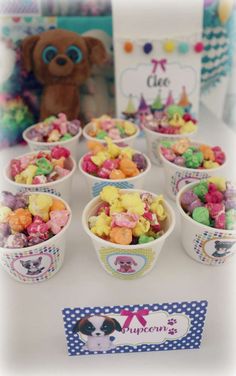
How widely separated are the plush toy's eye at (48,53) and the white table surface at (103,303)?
0.54 m

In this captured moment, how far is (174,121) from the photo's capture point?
3.41 ft

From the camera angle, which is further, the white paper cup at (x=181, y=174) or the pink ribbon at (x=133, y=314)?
the white paper cup at (x=181, y=174)

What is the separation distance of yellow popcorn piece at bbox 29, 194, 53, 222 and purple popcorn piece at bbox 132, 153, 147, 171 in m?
0.25

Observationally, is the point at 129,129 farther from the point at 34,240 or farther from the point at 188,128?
the point at 34,240

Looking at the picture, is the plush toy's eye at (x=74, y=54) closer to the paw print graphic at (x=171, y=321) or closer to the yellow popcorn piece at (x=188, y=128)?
the yellow popcorn piece at (x=188, y=128)

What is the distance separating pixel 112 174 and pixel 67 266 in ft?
0.71

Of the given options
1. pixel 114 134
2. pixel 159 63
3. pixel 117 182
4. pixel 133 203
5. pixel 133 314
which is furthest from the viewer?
pixel 159 63

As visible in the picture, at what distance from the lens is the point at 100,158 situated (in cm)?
87

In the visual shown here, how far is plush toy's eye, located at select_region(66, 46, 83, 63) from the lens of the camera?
1070 millimetres

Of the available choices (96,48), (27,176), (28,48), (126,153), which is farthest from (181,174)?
(28,48)

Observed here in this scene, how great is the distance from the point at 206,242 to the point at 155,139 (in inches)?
16.0

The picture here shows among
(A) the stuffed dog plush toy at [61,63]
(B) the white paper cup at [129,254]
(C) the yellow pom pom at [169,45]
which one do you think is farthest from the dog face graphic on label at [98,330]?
(C) the yellow pom pom at [169,45]

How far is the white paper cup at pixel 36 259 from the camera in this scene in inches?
25.8

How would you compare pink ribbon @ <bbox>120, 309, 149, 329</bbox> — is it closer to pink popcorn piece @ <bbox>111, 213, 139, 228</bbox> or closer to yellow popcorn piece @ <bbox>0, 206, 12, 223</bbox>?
pink popcorn piece @ <bbox>111, 213, 139, 228</bbox>
